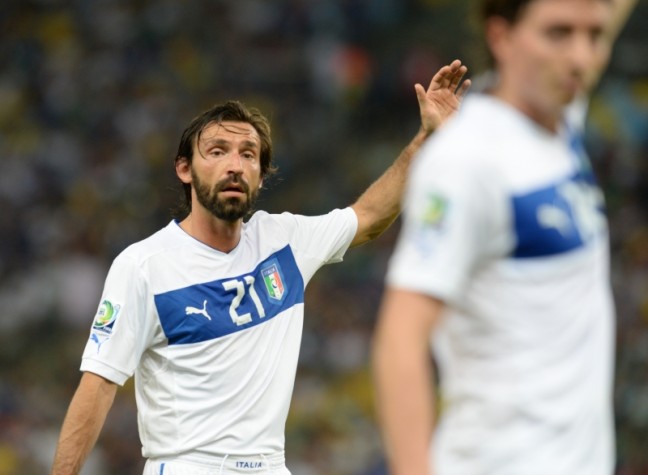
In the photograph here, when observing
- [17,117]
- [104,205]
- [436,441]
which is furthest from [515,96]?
[17,117]

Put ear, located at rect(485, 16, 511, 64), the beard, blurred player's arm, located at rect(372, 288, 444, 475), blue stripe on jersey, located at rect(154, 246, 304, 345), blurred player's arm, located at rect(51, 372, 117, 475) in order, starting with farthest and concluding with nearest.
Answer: the beard
blue stripe on jersey, located at rect(154, 246, 304, 345)
blurred player's arm, located at rect(51, 372, 117, 475)
ear, located at rect(485, 16, 511, 64)
blurred player's arm, located at rect(372, 288, 444, 475)

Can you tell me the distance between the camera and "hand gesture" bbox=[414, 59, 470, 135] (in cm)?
507

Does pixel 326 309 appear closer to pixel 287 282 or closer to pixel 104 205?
pixel 104 205

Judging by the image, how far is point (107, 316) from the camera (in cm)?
507

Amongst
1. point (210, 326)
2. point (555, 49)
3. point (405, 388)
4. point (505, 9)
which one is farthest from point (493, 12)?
point (210, 326)

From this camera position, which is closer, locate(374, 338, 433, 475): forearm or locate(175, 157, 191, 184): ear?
locate(374, 338, 433, 475): forearm

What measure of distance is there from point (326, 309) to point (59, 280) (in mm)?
2868

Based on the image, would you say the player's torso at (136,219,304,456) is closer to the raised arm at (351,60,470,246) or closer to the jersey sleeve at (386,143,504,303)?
the raised arm at (351,60,470,246)

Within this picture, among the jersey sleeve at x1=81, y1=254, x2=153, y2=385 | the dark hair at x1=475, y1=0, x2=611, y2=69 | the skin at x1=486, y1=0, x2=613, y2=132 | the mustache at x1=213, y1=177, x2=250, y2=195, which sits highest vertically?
the dark hair at x1=475, y1=0, x2=611, y2=69

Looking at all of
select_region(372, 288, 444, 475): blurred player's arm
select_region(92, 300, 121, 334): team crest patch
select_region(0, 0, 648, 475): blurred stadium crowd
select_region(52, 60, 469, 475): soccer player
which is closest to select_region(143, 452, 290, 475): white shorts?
select_region(52, 60, 469, 475): soccer player

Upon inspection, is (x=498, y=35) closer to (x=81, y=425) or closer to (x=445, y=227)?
(x=445, y=227)

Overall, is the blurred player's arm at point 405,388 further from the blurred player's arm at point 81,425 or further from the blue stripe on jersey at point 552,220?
the blurred player's arm at point 81,425

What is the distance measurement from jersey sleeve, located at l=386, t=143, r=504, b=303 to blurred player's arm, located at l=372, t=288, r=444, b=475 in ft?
0.22

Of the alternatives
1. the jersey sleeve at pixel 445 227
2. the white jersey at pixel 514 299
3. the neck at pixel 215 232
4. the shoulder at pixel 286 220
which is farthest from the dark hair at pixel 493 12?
the shoulder at pixel 286 220
